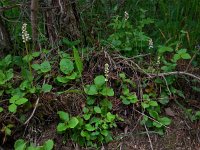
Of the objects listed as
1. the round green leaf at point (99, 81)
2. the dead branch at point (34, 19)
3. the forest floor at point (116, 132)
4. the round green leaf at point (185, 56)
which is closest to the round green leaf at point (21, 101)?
the forest floor at point (116, 132)

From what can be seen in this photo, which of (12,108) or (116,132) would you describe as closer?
(12,108)

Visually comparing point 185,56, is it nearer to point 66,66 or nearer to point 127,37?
point 127,37

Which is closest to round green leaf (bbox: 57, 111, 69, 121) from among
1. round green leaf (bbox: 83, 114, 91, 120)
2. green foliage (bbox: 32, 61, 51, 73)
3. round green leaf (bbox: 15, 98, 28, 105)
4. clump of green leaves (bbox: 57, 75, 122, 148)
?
clump of green leaves (bbox: 57, 75, 122, 148)

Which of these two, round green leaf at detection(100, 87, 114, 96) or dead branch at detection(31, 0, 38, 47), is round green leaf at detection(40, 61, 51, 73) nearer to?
dead branch at detection(31, 0, 38, 47)

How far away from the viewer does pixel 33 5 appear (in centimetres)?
261

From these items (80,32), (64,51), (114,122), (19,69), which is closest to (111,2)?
(80,32)

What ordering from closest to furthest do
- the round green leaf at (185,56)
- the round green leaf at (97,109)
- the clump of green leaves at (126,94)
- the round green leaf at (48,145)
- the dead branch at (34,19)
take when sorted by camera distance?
the round green leaf at (48,145) → the round green leaf at (97,109) → the clump of green leaves at (126,94) → the round green leaf at (185,56) → the dead branch at (34,19)

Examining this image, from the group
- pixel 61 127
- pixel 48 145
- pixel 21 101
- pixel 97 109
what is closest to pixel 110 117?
pixel 97 109

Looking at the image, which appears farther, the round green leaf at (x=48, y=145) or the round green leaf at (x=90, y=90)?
the round green leaf at (x=90, y=90)

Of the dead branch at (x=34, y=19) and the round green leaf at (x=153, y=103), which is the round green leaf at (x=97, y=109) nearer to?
the round green leaf at (x=153, y=103)

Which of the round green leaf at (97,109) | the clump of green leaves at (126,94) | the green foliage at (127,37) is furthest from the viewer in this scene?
the green foliage at (127,37)

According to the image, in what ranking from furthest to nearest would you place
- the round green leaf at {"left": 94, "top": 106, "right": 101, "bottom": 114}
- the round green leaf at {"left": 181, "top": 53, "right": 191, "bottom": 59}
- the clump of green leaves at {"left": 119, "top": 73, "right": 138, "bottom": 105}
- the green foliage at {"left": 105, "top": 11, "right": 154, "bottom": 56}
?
the green foliage at {"left": 105, "top": 11, "right": 154, "bottom": 56}
the round green leaf at {"left": 181, "top": 53, "right": 191, "bottom": 59}
the clump of green leaves at {"left": 119, "top": 73, "right": 138, "bottom": 105}
the round green leaf at {"left": 94, "top": 106, "right": 101, "bottom": 114}

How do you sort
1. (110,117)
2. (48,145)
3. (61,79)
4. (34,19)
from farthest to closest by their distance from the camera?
(34,19)
(61,79)
(110,117)
(48,145)

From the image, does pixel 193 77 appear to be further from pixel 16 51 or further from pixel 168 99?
pixel 16 51
